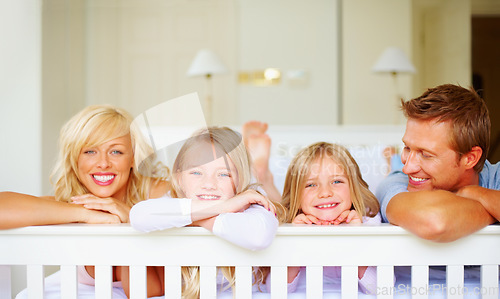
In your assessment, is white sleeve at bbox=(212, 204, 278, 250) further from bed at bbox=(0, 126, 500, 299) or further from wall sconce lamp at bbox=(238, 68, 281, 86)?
wall sconce lamp at bbox=(238, 68, 281, 86)

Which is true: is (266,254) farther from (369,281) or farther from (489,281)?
(489,281)

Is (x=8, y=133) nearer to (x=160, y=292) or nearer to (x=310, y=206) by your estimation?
(x=160, y=292)

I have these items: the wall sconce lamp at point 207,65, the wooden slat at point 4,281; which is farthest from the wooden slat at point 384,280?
the wall sconce lamp at point 207,65

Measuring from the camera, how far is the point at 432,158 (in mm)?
1090

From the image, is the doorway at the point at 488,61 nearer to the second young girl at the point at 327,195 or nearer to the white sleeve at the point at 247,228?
the second young girl at the point at 327,195

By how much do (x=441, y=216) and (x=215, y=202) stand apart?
46 cm

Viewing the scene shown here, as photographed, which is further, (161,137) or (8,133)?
(8,133)

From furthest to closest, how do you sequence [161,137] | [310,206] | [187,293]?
1. [161,137]
2. [310,206]
3. [187,293]

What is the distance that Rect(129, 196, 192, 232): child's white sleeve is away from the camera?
0.90 m

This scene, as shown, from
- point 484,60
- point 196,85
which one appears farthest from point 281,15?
point 484,60

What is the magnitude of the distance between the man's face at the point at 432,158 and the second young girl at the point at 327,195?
144 millimetres

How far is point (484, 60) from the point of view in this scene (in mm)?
4316

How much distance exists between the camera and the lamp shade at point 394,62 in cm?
312

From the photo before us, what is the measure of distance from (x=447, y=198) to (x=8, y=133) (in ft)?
4.83
